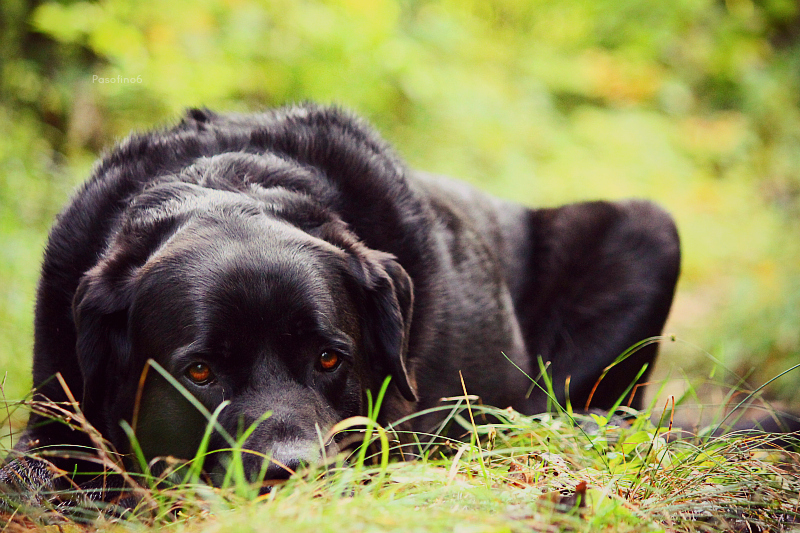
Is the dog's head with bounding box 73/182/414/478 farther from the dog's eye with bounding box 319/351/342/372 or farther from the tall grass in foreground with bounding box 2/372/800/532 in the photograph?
the tall grass in foreground with bounding box 2/372/800/532

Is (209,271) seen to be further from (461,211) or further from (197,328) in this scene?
(461,211)

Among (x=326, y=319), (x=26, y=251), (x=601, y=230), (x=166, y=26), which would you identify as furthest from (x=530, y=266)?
(x=166, y=26)

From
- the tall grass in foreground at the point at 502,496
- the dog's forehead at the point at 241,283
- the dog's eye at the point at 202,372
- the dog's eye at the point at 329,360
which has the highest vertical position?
the dog's forehead at the point at 241,283

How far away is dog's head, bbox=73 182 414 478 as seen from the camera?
6.81ft

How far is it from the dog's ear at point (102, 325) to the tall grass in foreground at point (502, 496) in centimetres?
41

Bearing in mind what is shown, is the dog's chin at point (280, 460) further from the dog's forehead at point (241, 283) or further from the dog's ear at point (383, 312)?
the dog's ear at point (383, 312)

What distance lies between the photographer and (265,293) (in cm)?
211

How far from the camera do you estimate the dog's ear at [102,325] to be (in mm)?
2246

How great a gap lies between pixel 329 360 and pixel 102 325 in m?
0.76

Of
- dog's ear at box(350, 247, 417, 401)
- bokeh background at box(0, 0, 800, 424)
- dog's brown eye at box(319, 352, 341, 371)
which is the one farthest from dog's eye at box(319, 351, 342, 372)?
bokeh background at box(0, 0, 800, 424)

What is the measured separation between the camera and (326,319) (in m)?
2.19

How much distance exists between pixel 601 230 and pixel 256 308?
271 cm

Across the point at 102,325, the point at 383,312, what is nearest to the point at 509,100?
the point at 383,312

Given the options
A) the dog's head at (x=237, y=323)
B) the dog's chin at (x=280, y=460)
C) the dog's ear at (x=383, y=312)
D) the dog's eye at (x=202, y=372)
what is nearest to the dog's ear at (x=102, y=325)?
the dog's head at (x=237, y=323)
